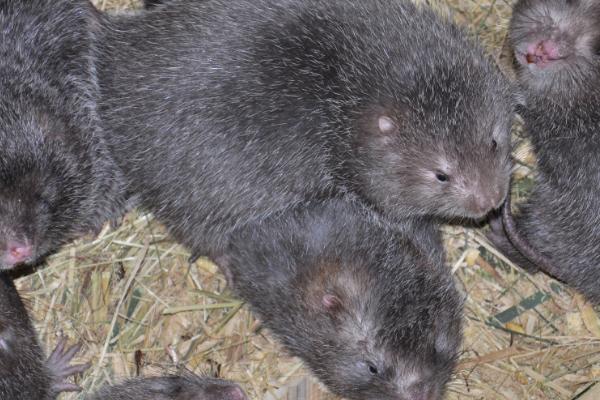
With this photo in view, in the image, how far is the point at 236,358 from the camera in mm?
8523

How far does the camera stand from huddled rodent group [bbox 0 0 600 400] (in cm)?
772

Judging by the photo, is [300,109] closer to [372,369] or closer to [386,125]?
[386,125]

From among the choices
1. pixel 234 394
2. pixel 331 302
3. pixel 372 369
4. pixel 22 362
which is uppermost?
pixel 331 302

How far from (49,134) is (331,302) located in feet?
7.76

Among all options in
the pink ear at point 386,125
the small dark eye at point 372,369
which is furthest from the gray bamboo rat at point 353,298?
the pink ear at point 386,125

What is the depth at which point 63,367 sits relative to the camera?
8336 mm

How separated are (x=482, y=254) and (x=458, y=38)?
5.99 feet

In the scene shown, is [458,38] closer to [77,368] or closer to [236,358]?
[236,358]

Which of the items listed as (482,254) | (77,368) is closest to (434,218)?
(482,254)

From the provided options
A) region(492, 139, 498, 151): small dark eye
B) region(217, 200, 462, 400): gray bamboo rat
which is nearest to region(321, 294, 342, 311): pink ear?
region(217, 200, 462, 400): gray bamboo rat

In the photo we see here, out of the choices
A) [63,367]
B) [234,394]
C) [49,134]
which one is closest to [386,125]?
[234,394]

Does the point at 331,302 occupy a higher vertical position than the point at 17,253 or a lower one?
lower

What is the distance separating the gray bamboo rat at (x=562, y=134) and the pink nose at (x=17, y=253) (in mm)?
3629

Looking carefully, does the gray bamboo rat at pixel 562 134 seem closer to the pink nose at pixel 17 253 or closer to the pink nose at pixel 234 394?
the pink nose at pixel 234 394
